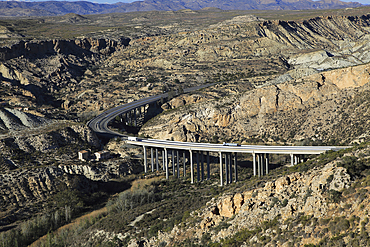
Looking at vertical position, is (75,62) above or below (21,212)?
above

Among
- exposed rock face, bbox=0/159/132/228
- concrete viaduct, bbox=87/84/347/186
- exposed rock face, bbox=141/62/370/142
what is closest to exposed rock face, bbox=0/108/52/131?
concrete viaduct, bbox=87/84/347/186

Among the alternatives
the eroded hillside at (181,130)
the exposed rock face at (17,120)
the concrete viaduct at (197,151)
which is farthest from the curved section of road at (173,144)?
the exposed rock face at (17,120)

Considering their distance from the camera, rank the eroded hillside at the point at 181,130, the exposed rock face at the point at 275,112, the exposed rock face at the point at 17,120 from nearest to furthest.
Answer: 1. the eroded hillside at the point at 181,130
2. the exposed rock face at the point at 275,112
3. the exposed rock face at the point at 17,120

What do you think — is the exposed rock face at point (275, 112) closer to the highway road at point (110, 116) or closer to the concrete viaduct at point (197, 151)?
the concrete viaduct at point (197, 151)

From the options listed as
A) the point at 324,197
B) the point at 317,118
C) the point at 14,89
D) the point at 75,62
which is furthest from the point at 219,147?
the point at 75,62

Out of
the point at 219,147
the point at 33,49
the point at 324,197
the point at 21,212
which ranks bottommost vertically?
the point at 21,212

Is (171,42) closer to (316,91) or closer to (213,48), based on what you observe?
(213,48)

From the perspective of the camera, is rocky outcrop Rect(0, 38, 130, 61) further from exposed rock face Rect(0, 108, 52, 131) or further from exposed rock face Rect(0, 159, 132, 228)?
exposed rock face Rect(0, 159, 132, 228)

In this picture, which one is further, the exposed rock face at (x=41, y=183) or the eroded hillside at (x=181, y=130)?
the exposed rock face at (x=41, y=183)
